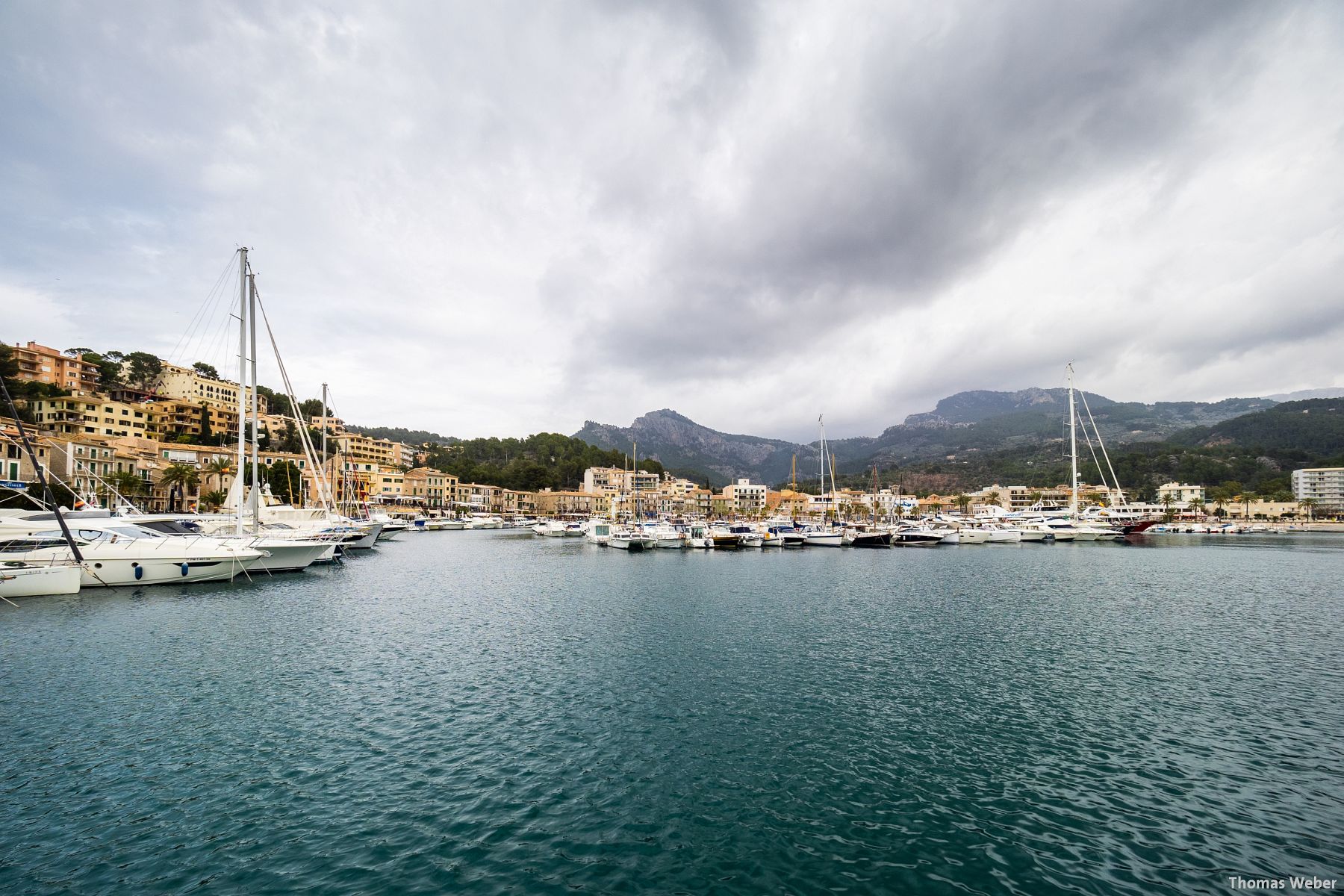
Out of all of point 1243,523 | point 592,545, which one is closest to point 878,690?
point 592,545

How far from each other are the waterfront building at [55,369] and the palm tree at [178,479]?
3603 centimetres

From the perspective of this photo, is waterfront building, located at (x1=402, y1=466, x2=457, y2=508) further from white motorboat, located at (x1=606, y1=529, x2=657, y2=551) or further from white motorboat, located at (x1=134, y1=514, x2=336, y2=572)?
white motorboat, located at (x1=134, y1=514, x2=336, y2=572)

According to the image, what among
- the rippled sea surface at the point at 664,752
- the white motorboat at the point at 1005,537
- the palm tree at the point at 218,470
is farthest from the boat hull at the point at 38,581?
the white motorboat at the point at 1005,537

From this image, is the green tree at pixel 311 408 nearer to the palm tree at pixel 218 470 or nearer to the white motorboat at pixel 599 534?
the palm tree at pixel 218 470

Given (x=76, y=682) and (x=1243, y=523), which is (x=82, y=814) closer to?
(x=76, y=682)

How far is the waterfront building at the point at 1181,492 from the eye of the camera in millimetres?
175500

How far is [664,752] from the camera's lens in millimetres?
13555

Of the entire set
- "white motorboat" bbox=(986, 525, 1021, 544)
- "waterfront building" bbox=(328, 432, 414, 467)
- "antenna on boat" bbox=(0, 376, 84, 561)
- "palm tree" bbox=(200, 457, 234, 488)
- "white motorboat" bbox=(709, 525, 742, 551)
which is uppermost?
"waterfront building" bbox=(328, 432, 414, 467)

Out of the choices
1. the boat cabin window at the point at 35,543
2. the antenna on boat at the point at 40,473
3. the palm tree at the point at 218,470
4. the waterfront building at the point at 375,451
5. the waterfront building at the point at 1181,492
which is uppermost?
the waterfront building at the point at 375,451

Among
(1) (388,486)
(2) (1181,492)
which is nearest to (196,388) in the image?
(1) (388,486)

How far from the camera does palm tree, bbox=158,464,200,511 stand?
8850cm

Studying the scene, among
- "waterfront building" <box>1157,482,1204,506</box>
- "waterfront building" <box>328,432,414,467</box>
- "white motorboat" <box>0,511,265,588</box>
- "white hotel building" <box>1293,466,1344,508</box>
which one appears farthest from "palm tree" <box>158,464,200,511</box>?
"white hotel building" <box>1293,466,1344,508</box>

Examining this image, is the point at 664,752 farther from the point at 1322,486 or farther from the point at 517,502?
the point at 1322,486

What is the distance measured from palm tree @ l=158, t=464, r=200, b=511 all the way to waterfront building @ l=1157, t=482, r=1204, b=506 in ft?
782
